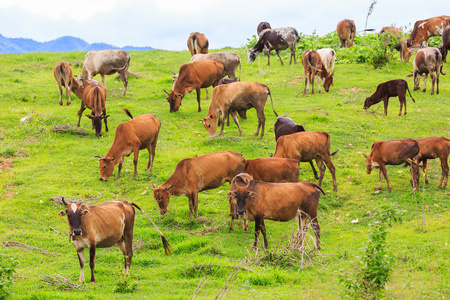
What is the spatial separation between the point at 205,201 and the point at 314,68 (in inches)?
461

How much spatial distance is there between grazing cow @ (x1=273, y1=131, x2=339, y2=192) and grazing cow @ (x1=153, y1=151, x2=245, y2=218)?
5.81 feet

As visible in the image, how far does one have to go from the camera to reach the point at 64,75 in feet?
69.5

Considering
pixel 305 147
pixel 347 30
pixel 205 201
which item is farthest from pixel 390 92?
pixel 347 30

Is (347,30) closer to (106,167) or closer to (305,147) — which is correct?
(305,147)

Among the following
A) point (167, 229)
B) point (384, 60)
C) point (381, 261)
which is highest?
point (384, 60)

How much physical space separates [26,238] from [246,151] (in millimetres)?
7459

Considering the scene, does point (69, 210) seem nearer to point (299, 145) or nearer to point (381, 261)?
point (381, 261)

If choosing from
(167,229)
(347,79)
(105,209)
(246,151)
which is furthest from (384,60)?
(105,209)

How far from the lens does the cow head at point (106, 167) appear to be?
14562 millimetres

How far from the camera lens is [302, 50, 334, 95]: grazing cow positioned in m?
23.2

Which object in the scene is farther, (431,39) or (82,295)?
(431,39)

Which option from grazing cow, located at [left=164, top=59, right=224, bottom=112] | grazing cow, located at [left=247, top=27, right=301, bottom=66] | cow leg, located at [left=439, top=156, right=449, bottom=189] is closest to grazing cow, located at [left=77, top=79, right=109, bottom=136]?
grazing cow, located at [left=164, top=59, right=224, bottom=112]

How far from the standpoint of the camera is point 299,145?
13.9 metres

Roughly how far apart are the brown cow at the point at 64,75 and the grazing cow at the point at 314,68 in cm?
1020
